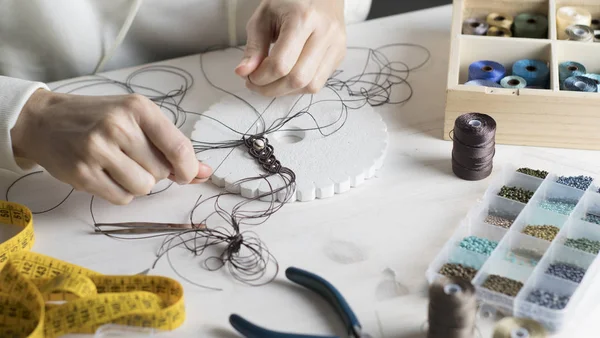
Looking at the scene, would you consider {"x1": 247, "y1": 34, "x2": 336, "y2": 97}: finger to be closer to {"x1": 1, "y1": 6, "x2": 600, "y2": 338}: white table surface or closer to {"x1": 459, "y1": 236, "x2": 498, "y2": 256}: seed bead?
{"x1": 1, "y1": 6, "x2": 600, "y2": 338}: white table surface

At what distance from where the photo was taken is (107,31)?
5.58 ft

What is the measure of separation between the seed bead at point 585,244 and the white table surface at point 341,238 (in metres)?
0.13

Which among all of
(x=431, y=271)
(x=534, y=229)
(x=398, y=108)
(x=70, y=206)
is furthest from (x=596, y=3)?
(x=70, y=206)

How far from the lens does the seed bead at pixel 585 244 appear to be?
113cm

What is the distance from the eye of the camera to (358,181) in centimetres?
130

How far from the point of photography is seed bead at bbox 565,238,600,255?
3.71 ft

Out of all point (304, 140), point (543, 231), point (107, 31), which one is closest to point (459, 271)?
point (543, 231)

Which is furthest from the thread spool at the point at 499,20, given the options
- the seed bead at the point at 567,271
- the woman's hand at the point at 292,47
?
the seed bead at the point at 567,271

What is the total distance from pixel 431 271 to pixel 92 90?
85 centimetres

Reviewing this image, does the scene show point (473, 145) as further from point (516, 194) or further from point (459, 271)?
point (459, 271)

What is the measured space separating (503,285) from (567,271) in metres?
0.10

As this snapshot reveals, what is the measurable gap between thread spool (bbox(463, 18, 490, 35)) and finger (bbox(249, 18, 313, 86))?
1.34 ft

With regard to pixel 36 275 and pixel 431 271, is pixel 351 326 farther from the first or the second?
pixel 36 275

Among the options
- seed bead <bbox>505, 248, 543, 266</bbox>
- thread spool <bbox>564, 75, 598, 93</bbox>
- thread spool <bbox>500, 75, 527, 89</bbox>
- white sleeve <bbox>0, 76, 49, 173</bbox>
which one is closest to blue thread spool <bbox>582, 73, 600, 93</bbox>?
thread spool <bbox>564, 75, 598, 93</bbox>
